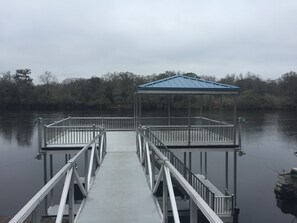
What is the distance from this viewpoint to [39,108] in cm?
8294

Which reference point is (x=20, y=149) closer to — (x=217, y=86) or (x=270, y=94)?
(x=217, y=86)

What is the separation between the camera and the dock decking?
5.76m

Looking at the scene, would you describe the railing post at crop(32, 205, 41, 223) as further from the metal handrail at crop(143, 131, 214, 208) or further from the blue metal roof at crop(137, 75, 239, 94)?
the blue metal roof at crop(137, 75, 239, 94)

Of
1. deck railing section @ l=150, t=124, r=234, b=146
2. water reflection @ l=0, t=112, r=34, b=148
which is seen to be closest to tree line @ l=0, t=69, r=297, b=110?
water reflection @ l=0, t=112, r=34, b=148

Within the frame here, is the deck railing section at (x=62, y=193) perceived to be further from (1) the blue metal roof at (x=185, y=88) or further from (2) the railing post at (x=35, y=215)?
(1) the blue metal roof at (x=185, y=88)

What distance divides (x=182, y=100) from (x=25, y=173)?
20417 millimetres

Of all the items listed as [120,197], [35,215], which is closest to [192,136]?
[120,197]

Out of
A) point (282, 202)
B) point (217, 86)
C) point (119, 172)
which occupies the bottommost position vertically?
point (282, 202)

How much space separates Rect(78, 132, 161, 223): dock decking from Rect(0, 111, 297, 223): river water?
12.4 metres

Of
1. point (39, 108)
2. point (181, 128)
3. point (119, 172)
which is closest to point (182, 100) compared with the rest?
point (181, 128)

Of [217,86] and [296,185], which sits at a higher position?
[217,86]

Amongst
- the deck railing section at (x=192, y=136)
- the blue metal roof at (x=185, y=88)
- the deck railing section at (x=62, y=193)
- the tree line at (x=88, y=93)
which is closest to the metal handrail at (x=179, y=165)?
the deck railing section at (x=62, y=193)

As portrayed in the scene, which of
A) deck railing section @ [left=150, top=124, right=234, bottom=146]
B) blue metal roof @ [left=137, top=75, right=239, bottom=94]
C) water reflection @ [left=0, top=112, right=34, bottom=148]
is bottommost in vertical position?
water reflection @ [left=0, top=112, right=34, bottom=148]

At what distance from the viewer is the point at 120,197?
22.4ft
